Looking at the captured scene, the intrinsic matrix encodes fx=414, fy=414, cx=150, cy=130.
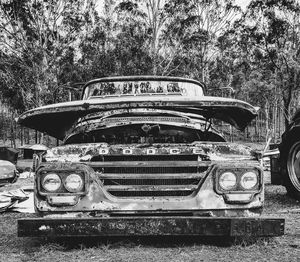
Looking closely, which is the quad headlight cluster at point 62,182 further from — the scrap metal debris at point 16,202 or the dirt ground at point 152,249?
the scrap metal debris at point 16,202

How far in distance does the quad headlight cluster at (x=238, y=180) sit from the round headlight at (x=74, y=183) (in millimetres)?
1019

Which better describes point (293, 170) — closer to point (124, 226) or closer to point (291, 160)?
point (291, 160)

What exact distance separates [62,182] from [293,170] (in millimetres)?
3493

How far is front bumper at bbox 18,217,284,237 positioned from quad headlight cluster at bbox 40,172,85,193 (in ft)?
0.77

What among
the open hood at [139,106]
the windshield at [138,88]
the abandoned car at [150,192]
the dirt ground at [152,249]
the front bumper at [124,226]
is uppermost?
the windshield at [138,88]

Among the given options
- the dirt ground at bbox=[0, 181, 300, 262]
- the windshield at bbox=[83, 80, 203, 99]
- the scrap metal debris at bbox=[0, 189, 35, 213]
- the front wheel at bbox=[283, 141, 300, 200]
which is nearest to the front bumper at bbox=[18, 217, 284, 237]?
the dirt ground at bbox=[0, 181, 300, 262]

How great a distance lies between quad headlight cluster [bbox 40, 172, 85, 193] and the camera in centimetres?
302

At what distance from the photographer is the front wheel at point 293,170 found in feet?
17.7

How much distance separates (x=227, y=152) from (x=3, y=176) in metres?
6.61

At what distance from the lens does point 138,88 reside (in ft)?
17.5

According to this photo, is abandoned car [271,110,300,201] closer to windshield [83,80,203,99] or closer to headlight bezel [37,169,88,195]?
windshield [83,80,203,99]

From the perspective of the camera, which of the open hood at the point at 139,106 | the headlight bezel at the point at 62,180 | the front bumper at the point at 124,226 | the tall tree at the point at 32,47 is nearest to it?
the front bumper at the point at 124,226

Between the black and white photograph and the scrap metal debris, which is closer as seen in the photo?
the black and white photograph

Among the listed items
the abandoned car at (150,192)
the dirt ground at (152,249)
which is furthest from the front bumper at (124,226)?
the dirt ground at (152,249)
